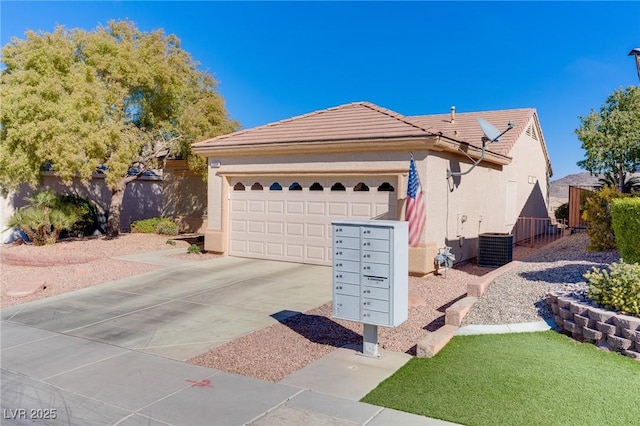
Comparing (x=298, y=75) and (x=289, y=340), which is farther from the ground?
(x=298, y=75)

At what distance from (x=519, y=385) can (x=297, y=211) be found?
904 cm

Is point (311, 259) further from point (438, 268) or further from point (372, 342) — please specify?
point (372, 342)

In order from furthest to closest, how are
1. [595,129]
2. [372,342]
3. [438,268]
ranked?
[595,129] < [438,268] < [372,342]

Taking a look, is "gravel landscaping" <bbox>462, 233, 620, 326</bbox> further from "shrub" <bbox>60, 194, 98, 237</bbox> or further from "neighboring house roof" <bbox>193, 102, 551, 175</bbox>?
"shrub" <bbox>60, 194, 98, 237</bbox>

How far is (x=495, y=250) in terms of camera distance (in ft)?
42.2

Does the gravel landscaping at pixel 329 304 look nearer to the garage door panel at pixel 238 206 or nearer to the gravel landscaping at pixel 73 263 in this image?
the gravel landscaping at pixel 73 263

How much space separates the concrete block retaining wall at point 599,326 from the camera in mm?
5791

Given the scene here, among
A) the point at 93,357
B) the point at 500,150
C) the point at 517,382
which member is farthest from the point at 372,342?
the point at 500,150

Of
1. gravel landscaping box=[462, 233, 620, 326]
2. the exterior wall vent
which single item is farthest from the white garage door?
gravel landscaping box=[462, 233, 620, 326]

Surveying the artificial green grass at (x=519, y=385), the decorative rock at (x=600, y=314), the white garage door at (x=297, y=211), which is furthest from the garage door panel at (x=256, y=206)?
the decorative rock at (x=600, y=314)

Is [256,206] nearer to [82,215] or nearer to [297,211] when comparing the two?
[297,211]

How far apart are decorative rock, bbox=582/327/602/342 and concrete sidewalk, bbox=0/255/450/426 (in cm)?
248

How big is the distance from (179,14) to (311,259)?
14692 mm

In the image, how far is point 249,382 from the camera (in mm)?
5344
